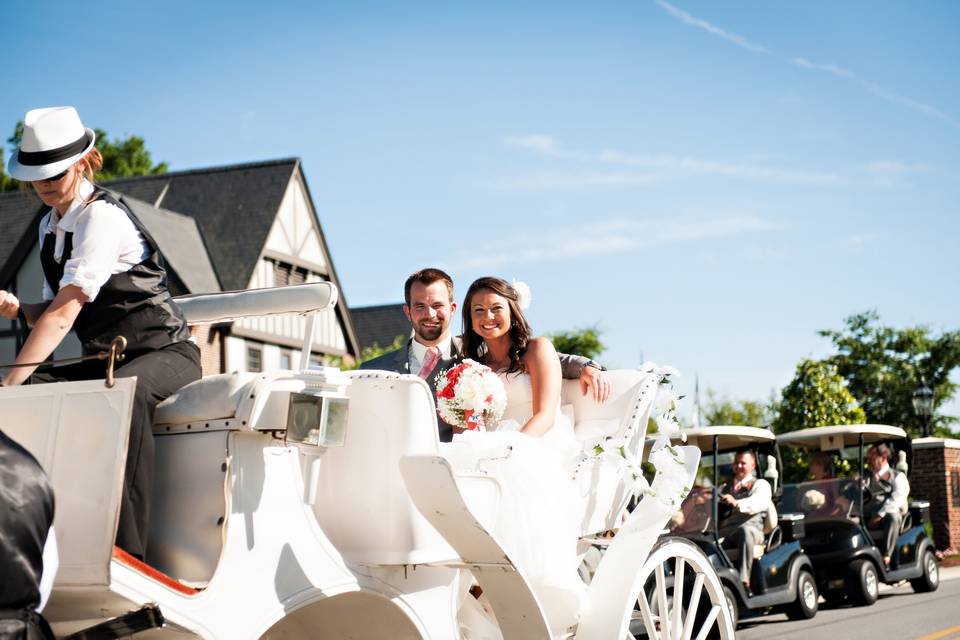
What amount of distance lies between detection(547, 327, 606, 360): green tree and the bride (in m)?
30.6

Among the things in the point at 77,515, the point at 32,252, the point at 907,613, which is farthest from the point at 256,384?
the point at 32,252

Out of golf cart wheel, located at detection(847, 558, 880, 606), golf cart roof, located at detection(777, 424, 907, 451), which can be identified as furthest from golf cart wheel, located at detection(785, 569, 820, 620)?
golf cart roof, located at detection(777, 424, 907, 451)

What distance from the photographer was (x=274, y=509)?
3422 mm

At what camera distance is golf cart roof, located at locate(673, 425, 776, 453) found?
11797 mm

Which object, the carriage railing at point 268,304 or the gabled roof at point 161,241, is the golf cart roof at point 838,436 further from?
the gabled roof at point 161,241

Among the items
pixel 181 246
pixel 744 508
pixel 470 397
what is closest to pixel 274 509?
pixel 470 397

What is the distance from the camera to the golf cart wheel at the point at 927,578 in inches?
579

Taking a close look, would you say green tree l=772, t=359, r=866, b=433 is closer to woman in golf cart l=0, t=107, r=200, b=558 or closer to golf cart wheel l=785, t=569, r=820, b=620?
golf cart wheel l=785, t=569, r=820, b=620

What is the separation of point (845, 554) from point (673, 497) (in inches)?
343

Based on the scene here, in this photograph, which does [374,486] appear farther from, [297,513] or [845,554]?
[845,554]

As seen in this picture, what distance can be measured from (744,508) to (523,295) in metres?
6.49

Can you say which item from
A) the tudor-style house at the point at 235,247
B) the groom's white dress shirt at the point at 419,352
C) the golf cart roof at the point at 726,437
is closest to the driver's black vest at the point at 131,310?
the groom's white dress shirt at the point at 419,352

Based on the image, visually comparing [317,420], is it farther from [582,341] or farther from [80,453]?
[582,341]

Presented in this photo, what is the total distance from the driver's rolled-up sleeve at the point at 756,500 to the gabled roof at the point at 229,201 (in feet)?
60.7
